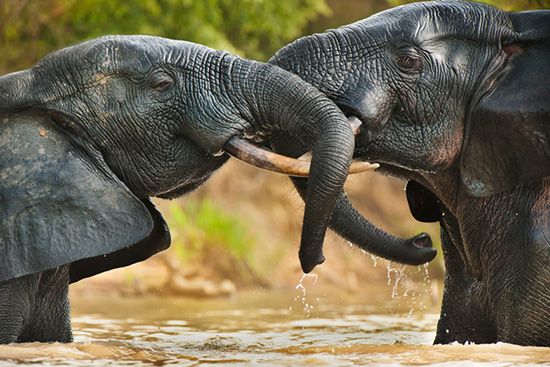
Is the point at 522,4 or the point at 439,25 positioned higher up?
the point at 522,4

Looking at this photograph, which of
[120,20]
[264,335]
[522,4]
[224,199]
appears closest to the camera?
[264,335]

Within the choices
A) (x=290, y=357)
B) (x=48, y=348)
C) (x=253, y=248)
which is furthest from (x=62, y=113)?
(x=253, y=248)

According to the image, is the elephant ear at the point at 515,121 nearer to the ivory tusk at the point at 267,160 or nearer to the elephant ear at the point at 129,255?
the ivory tusk at the point at 267,160

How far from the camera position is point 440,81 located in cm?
788

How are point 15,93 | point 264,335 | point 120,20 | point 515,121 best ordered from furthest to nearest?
point 120,20 → point 264,335 → point 515,121 → point 15,93

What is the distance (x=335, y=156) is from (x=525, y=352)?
1401 mm

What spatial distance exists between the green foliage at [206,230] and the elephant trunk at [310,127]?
809 cm

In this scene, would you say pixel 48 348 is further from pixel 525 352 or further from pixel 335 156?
pixel 525 352

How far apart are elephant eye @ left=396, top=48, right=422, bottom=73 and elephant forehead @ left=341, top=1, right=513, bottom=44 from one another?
0.08 meters

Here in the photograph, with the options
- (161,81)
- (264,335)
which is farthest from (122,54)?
(264,335)

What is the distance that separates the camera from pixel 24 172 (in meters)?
7.26

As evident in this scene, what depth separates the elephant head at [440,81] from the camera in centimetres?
773

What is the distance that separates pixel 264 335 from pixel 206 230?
6.20 metres

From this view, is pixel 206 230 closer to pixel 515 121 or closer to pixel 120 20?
pixel 120 20
